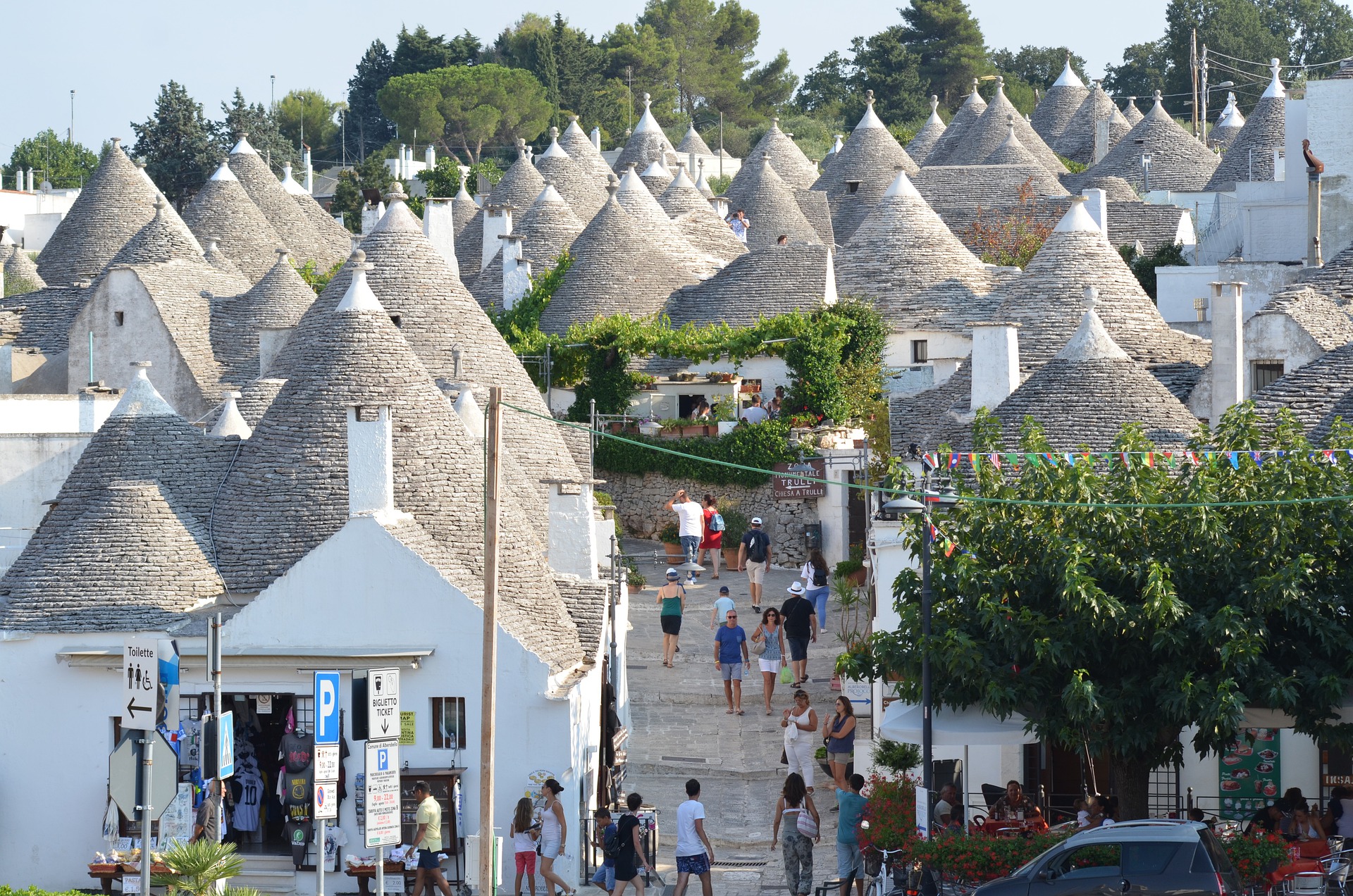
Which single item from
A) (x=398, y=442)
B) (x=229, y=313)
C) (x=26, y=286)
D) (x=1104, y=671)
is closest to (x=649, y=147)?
(x=26, y=286)

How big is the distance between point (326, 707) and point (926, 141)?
5851 centimetres

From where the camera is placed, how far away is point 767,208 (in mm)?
55844

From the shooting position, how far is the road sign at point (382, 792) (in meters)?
14.9

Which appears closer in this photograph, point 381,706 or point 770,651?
point 381,706

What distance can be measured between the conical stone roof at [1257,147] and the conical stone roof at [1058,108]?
1671 cm

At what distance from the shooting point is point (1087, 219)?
39.4 meters

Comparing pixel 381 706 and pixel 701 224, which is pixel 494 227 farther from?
pixel 381 706

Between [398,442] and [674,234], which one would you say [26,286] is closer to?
[674,234]

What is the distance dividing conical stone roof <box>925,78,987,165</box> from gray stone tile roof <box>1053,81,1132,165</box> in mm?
4082

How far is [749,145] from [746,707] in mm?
78222

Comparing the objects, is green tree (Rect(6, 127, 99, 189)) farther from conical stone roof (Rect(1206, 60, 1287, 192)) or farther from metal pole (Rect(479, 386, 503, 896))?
metal pole (Rect(479, 386, 503, 896))

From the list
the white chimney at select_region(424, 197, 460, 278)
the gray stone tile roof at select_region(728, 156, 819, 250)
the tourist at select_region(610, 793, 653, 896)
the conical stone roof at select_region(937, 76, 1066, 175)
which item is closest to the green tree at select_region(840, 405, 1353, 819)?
the tourist at select_region(610, 793, 653, 896)

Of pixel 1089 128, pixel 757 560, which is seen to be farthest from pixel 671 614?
pixel 1089 128

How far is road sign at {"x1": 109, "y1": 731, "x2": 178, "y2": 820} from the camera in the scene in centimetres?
1359
